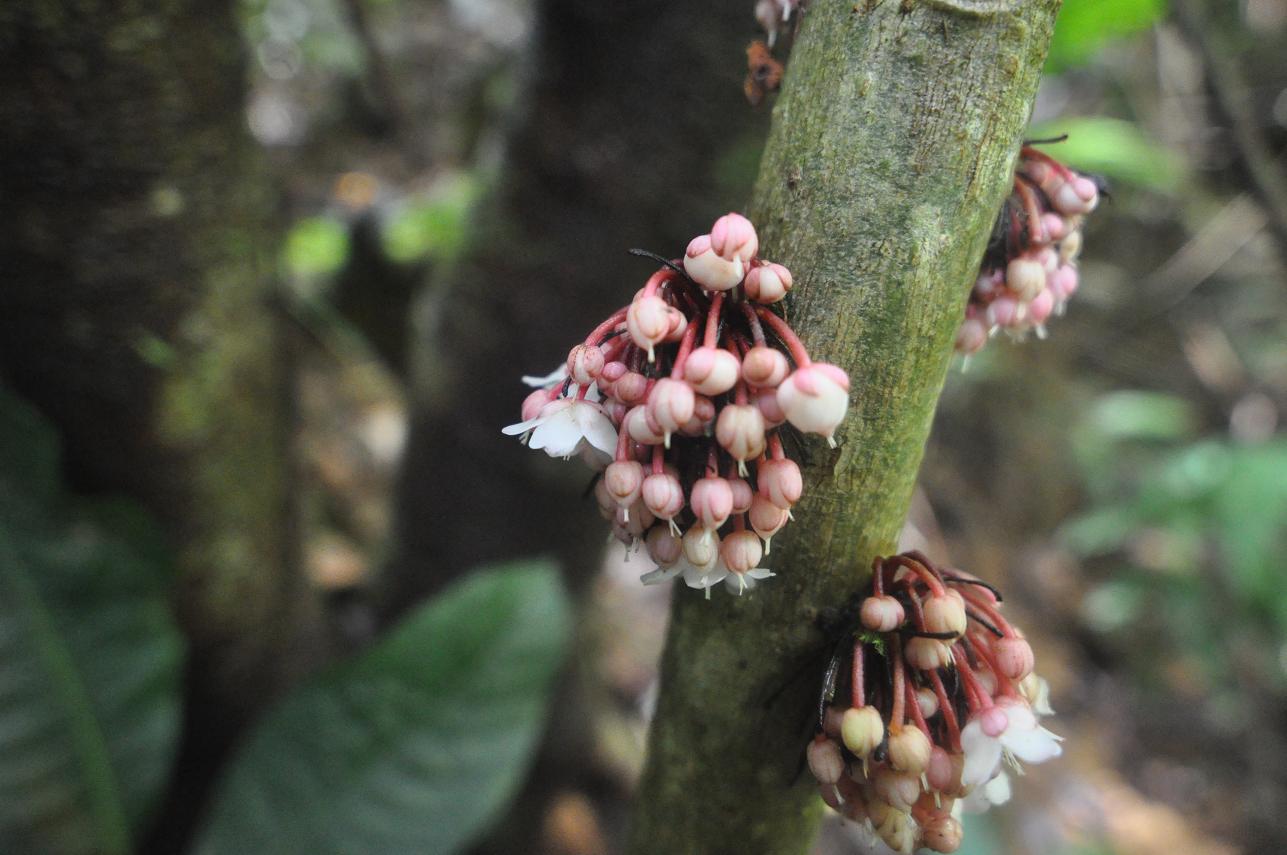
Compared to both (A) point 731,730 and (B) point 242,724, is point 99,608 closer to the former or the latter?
(B) point 242,724

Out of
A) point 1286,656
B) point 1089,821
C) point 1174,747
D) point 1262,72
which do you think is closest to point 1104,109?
point 1262,72

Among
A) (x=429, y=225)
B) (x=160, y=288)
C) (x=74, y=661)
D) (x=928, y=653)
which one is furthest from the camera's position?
(x=429, y=225)

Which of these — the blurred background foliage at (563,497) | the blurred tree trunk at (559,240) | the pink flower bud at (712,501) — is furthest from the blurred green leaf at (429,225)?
the pink flower bud at (712,501)

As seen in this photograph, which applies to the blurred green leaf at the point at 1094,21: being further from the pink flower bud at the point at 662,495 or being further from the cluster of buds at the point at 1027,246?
the pink flower bud at the point at 662,495

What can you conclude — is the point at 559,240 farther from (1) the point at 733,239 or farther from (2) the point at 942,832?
(2) the point at 942,832

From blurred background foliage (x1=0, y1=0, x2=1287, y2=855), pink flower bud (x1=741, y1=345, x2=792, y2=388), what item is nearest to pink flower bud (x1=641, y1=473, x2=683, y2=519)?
pink flower bud (x1=741, y1=345, x2=792, y2=388)

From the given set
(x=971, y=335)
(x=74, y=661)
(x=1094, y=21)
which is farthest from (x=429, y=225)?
(x=971, y=335)

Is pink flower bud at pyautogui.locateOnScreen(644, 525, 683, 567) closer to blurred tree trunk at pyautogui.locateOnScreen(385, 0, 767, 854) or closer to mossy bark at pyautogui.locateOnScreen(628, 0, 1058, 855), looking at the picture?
mossy bark at pyautogui.locateOnScreen(628, 0, 1058, 855)
